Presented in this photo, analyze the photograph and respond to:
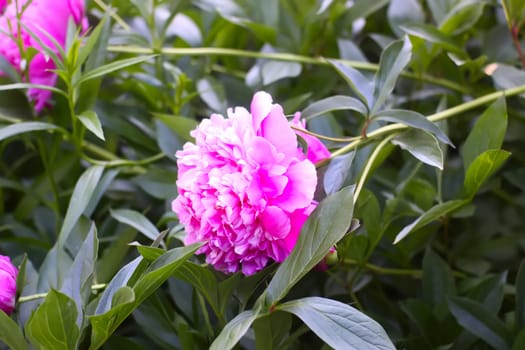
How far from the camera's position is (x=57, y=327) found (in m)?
0.41

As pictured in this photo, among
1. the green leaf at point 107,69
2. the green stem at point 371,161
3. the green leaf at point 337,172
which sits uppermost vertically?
the green leaf at point 107,69

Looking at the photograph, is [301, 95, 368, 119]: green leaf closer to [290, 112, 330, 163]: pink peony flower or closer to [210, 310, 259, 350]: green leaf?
[290, 112, 330, 163]: pink peony flower

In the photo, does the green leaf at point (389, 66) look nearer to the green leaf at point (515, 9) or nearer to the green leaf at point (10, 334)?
the green leaf at point (515, 9)

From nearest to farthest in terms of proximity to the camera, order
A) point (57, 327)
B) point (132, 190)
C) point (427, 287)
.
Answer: point (57, 327)
point (427, 287)
point (132, 190)

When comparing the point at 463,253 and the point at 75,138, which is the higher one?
the point at 75,138

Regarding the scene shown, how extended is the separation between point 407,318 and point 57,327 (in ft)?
0.96

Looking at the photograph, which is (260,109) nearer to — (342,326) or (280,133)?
(280,133)

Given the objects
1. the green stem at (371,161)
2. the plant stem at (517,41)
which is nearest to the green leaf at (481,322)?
the green stem at (371,161)

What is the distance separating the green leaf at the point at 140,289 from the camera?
0.40 metres

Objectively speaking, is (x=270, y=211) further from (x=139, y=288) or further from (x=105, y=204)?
(x=105, y=204)

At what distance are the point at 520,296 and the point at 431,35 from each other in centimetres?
22

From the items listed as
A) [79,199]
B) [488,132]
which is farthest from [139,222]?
[488,132]

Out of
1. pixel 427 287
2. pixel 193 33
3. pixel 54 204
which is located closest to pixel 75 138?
pixel 54 204

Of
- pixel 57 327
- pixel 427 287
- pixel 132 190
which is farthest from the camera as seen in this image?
pixel 132 190
